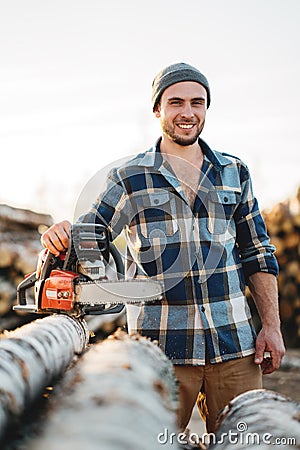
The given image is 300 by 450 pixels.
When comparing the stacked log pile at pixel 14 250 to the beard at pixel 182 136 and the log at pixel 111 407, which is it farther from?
the log at pixel 111 407

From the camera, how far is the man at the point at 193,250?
87.5 inches

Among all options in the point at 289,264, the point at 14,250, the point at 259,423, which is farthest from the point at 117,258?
the point at 289,264

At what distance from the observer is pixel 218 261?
2234 millimetres

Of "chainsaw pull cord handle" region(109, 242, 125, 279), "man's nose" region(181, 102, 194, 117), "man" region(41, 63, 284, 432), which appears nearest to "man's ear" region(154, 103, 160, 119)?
"man" region(41, 63, 284, 432)

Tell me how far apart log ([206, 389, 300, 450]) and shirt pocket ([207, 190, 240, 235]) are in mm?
1346

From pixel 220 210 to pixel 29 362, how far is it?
4.91ft

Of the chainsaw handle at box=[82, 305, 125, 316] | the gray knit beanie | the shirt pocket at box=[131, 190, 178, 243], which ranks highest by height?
the gray knit beanie

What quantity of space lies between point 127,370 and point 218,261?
1.47 m

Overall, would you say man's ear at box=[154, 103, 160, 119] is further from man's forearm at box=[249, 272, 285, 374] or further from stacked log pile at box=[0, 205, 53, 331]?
stacked log pile at box=[0, 205, 53, 331]

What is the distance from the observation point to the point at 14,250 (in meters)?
4.89

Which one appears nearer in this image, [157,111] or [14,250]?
[157,111]

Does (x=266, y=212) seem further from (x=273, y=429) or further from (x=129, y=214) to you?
(x=273, y=429)

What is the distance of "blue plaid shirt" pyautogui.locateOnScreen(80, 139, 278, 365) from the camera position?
222 centimetres

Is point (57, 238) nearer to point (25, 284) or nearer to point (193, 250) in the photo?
point (25, 284)
